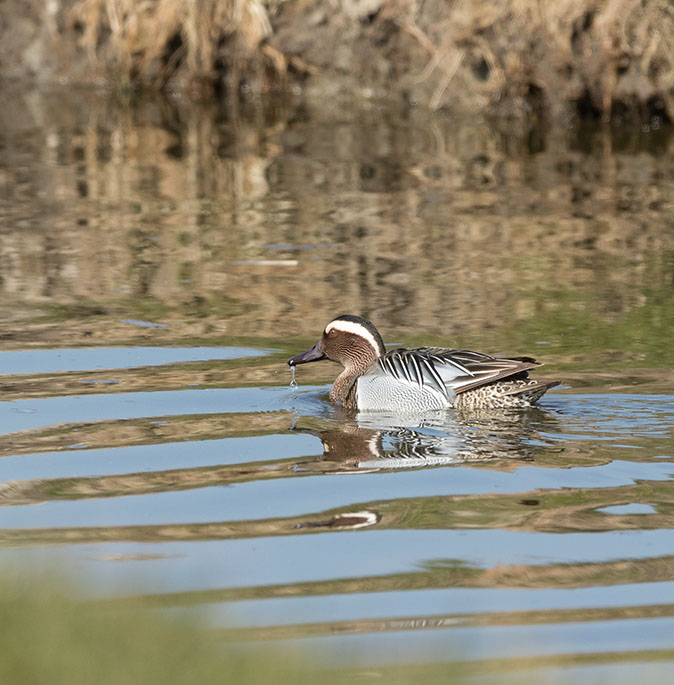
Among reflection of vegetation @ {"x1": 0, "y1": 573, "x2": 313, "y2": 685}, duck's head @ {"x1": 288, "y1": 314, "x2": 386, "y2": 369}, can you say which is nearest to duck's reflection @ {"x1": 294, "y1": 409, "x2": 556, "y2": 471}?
duck's head @ {"x1": 288, "y1": 314, "x2": 386, "y2": 369}

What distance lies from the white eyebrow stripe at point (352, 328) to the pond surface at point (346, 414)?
363mm

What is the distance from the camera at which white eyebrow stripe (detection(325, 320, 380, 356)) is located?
7.23 meters

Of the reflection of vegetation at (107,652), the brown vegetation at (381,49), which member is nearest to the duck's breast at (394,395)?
the reflection of vegetation at (107,652)

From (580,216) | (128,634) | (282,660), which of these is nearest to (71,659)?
(128,634)

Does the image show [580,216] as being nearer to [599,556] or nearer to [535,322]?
[535,322]

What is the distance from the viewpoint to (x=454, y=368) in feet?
22.0

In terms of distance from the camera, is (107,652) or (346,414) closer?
(107,652)

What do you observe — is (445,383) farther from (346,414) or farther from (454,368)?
(346,414)

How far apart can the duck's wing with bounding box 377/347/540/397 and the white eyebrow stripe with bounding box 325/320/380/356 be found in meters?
0.38

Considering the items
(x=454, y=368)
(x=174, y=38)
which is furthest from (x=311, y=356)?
(x=174, y=38)

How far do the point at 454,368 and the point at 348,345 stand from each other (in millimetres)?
790

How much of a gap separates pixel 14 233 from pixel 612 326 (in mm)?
4997

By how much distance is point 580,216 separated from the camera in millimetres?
11352

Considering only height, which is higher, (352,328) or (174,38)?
(174,38)
